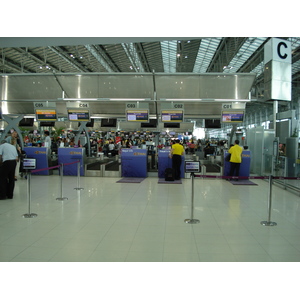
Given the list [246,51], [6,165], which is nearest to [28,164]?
[6,165]

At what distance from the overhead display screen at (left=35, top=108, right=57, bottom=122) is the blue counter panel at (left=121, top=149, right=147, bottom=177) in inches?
166

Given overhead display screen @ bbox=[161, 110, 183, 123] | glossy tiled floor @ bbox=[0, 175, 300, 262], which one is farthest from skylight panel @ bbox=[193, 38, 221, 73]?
A: glossy tiled floor @ bbox=[0, 175, 300, 262]

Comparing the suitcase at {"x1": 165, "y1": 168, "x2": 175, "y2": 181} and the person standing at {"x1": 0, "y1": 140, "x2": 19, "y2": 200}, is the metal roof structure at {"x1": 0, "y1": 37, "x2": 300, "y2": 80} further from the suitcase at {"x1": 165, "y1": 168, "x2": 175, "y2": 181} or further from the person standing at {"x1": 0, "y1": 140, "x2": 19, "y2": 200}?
the person standing at {"x1": 0, "y1": 140, "x2": 19, "y2": 200}

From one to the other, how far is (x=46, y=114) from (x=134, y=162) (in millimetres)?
5249

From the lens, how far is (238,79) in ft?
42.3

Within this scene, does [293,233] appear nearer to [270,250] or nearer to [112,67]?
[270,250]

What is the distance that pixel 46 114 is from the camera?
562 inches

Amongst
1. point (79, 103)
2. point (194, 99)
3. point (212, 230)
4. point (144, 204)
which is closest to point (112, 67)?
point (79, 103)

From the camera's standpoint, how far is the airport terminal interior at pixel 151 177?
15.6ft

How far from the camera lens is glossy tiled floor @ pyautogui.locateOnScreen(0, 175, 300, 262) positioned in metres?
4.45

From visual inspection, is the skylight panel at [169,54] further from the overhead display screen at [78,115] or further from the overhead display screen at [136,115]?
the overhead display screen at [78,115]

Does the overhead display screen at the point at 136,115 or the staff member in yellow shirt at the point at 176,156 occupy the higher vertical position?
the overhead display screen at the point at 136,115

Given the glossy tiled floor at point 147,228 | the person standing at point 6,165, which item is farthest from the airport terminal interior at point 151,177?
the person standing at point 6,165

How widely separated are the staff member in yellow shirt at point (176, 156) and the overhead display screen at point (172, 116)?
158 centimetres
